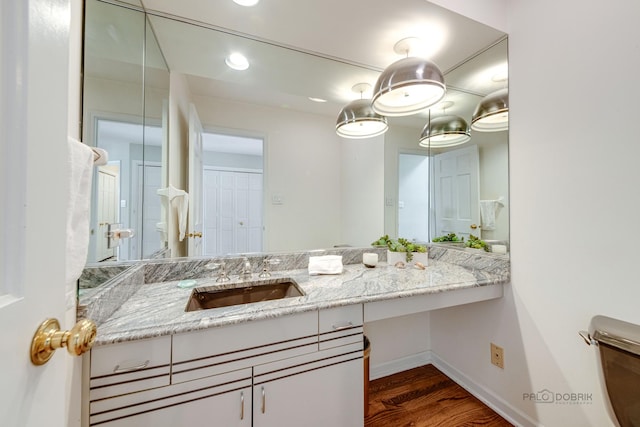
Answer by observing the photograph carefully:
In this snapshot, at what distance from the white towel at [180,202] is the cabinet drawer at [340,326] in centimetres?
112

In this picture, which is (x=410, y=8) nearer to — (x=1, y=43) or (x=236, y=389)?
(x=1, y=43)

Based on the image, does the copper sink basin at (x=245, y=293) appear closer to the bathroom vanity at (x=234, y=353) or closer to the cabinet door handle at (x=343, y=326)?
the bathroom vanity at (x=234, y=353)

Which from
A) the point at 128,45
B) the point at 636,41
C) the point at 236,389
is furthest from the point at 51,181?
the point at 636,41

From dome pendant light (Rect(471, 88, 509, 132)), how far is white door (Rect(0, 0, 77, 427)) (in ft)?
6.44

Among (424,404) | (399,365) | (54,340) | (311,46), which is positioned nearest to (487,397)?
(424,404)

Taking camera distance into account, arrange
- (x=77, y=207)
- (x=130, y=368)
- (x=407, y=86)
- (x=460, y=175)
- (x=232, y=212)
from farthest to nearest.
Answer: (x=232, y=212) → (x=460, y=175) → (x=407, y=86) → (x=130, y=368) → (x=77, y=207)

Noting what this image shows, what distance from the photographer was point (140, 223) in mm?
1307

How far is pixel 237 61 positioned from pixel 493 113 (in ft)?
5.64

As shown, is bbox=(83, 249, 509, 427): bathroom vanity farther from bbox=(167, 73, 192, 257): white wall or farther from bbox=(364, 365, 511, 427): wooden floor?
bbox=(364, 365, 511, 427): wooden floor

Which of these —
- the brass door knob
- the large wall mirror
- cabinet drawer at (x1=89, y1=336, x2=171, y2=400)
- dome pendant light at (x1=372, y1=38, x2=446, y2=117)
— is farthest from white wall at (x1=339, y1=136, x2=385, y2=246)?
the brass door knob

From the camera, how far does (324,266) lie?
5.07 ft

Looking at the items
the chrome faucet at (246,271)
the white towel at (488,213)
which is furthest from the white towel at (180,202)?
the white towel at (488,213)

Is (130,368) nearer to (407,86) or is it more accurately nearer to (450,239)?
(407,86)

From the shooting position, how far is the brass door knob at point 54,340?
39cm
